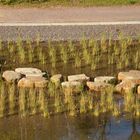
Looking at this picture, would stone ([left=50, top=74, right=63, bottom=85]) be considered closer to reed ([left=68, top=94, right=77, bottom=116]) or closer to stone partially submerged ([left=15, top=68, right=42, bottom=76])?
stone partially submerged ([left=15, top=68, right=42, bottom=76])

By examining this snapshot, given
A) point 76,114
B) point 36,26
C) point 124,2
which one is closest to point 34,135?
point 76,114

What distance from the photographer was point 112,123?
870 centimetres

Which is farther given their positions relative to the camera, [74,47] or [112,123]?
[74,47]

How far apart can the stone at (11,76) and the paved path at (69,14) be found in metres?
4.87

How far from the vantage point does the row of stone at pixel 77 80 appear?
999 centimetres

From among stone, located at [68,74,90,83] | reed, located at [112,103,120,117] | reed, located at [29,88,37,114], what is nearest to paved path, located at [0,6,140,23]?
stone, located at [68,74,90,83]

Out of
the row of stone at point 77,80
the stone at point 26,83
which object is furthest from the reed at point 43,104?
the row of stone at point 77,80

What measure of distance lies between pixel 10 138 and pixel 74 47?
4.75m

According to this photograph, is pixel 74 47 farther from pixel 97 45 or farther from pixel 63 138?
pixel 63 138

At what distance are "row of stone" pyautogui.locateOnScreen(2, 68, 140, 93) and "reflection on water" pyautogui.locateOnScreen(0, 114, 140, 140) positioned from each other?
3.68 ft

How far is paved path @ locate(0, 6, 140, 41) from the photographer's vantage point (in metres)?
13.6

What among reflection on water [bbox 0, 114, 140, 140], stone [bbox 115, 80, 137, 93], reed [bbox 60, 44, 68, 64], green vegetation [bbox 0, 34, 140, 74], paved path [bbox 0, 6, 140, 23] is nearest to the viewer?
reflection on water [bbox 0, 114, 140, 140]

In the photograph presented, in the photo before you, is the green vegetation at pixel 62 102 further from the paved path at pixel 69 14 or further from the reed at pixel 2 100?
the paved path at pixel 69 14

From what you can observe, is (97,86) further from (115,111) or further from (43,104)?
(43,104)
